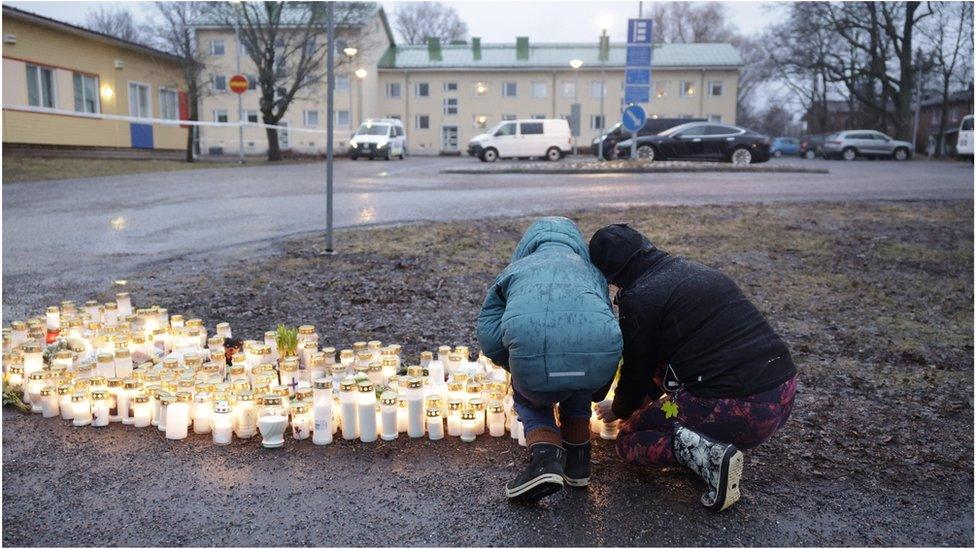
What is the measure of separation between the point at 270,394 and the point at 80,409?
3.23ft

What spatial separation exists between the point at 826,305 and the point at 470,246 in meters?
3.65

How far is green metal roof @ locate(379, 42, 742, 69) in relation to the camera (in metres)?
57.0

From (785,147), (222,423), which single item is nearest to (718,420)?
(222,423)

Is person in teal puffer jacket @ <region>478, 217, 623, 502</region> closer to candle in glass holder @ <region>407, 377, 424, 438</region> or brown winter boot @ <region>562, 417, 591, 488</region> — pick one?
brown winter boot @ <region>562, 417, 591, 488</region>

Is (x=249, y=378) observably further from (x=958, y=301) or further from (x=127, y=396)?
(x=958, y=301)

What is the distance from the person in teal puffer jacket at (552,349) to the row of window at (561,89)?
55.7 m

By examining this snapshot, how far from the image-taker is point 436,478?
10.4 ft

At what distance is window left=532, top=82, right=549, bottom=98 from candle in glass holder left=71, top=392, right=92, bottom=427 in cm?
5602

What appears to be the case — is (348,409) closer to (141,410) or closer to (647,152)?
(141,410)

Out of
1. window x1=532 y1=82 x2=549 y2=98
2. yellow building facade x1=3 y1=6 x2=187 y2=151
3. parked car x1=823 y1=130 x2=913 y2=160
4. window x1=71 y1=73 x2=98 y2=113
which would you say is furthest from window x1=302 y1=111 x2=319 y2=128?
parked car x1=823 y1=130 x2=913 y2=160

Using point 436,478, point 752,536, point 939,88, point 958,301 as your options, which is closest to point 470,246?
point 958,301

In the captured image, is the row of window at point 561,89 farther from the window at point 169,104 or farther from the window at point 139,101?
the window at point 139,101

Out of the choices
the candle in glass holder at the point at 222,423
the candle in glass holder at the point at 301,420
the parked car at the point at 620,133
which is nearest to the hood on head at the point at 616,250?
the candle in glass holder at the point at 301,420

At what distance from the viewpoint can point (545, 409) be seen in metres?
3.06
